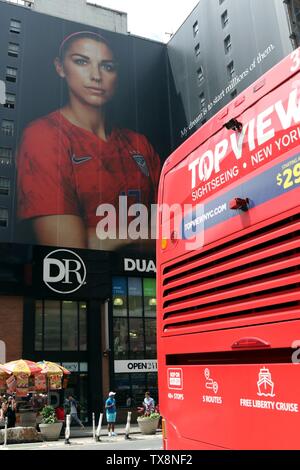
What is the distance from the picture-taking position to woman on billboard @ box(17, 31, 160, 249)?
119 ft

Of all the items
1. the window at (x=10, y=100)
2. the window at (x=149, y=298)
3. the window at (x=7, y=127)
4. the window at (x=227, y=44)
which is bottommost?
the window at (x=149, y=298)

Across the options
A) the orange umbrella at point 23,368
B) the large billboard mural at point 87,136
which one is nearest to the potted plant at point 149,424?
the orange umbrella at point 23,368

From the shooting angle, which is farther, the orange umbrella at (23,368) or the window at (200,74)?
the window at (200,74)

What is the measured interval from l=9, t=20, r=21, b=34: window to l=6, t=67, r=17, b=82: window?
132 inches

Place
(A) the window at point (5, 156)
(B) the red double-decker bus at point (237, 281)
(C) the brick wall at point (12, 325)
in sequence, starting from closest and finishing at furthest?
(B) the red double-decker bus at point (237, 281) → (C) the brick wall at point (12, 325) → (A) the window at point (5, 156)

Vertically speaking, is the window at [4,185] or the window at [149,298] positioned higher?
the window at [4,185]

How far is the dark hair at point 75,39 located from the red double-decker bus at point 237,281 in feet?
127

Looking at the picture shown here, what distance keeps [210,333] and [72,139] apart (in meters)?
36.1

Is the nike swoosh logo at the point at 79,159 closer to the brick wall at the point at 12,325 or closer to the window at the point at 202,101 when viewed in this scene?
the window at the point at 202,101

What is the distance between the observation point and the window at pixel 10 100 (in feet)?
125

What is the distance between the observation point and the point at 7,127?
37281mm

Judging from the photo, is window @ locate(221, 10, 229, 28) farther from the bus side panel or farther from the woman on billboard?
the bus side panel

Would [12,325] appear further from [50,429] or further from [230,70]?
[230,70]
